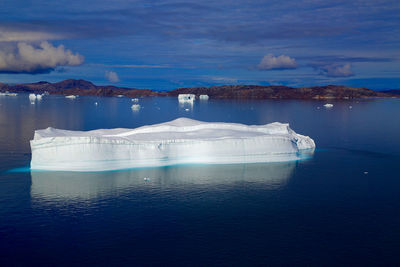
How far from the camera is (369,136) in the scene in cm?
5016

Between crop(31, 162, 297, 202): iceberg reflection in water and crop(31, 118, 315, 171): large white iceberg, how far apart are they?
1.01 metres

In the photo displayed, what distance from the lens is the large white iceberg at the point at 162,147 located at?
27.7 m

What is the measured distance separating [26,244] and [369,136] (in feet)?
154

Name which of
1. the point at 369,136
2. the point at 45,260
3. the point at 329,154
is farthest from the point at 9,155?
the point at 369,136

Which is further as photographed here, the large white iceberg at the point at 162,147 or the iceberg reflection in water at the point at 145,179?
the large white iceberg at the point at 162,147

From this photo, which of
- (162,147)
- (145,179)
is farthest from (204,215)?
(162,147)

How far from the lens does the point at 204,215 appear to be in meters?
19.5

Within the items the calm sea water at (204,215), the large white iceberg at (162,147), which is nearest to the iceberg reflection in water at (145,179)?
the calm sea water at (204,215)

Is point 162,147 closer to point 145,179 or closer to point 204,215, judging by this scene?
point 145,179

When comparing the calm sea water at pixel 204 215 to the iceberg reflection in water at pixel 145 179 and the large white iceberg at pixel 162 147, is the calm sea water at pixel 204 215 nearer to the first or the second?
the iceberg reflection in water at pixel 145 179

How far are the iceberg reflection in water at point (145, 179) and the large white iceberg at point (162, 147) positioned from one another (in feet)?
3.33

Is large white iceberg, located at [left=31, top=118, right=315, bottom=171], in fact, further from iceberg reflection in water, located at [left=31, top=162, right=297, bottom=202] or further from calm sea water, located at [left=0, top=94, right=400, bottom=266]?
calm sea water, located at [left=0, top=94, right=400, bottom=266]

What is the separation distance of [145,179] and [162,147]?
492cm

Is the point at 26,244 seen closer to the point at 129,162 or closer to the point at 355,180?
the point at 129,162
